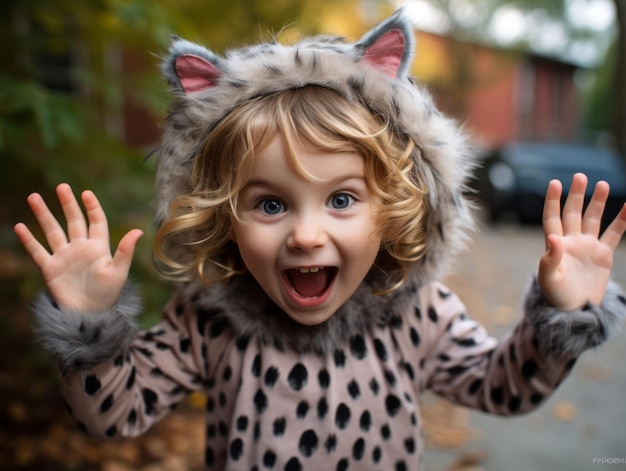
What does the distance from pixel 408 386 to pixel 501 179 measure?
30.6 ft

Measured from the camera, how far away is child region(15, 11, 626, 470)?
4.37ft

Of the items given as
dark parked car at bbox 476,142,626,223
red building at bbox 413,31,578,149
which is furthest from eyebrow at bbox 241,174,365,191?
red building at bbox 413,31,578,149

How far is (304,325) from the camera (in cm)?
149

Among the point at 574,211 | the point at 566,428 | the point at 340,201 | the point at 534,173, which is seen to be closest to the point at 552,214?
the point at 574,211

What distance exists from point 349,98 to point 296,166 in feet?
0.74

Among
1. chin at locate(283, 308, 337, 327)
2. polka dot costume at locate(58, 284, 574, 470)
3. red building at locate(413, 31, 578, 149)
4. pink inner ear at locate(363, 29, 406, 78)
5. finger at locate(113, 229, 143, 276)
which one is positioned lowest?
red building at locate(413, 31, 578, 149)

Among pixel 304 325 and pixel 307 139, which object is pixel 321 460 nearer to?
pixel 304 325

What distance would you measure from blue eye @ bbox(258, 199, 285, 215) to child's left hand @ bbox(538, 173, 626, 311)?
2.10ft

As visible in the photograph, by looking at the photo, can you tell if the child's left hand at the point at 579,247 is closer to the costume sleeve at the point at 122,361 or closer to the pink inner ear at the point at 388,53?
the pink inner ear at the point at 388,53

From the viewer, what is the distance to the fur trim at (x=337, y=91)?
1358 millimetres

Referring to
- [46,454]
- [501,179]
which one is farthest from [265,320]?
[501,179]

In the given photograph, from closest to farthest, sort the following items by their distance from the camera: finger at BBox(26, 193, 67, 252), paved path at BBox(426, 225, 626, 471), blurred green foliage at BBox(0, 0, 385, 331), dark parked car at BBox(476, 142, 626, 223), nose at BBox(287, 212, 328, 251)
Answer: nose at BBox(287, 212, 328, 251), finger at BBox(26, 193, 67, 252), blurred green foliage at BBox(0, 0, 385, 331), paved path at BBox(426, 225, 626, 471), dark parked car at BBox(476, 142, 626, 223)

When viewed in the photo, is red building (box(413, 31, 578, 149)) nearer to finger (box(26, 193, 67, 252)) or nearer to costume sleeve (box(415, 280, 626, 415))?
costume sleeve (box(415, 280, 626, 415))

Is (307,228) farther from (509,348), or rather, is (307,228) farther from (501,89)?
(501,89)
